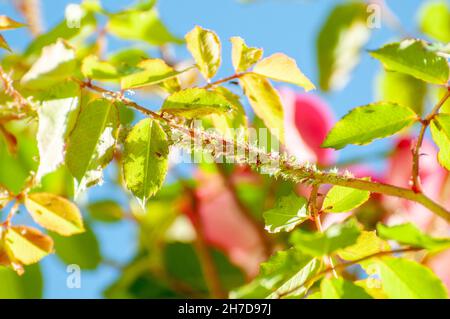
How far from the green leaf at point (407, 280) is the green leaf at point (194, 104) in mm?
125

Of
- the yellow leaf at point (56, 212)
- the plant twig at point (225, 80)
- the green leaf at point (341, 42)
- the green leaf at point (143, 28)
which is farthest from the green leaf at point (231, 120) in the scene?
the green leaf at point (341, 42)

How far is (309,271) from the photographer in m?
0.37

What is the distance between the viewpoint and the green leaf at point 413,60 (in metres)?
0.38

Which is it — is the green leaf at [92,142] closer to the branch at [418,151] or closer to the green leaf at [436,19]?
the branch at [418,151]

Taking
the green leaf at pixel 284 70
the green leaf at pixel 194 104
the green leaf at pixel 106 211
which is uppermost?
the green leaf at pixel 284 70

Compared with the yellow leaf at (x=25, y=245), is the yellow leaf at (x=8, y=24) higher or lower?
higher

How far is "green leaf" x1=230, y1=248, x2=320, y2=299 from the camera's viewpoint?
36cm

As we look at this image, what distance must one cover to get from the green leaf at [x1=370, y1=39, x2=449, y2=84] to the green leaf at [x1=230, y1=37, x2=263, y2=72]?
0.30 feet

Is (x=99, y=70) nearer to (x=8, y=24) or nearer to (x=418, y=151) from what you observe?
(x=8, y=24)

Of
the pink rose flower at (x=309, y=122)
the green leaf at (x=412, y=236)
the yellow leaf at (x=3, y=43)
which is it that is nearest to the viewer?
the green leaf at (x=412, y=236)

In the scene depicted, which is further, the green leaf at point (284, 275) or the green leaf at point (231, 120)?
the green leaf at point (231, 120)

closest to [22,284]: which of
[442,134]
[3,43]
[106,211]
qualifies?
[106,211]

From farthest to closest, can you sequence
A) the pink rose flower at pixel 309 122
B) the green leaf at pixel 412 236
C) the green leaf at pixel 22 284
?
the pink rose flower at pixel 309 122 → the green leaf at pixel 22 284 → the green leaf at pixel 412 236

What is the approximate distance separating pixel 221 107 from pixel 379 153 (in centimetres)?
53
